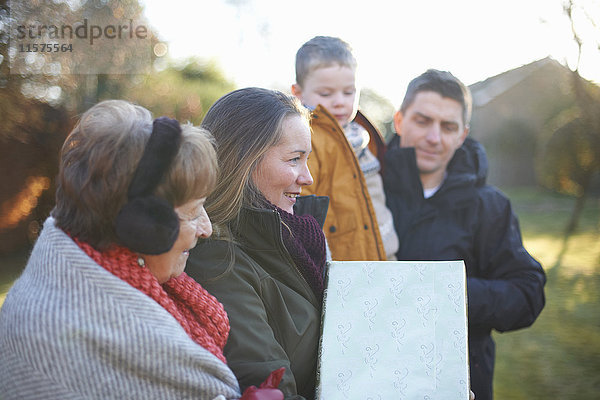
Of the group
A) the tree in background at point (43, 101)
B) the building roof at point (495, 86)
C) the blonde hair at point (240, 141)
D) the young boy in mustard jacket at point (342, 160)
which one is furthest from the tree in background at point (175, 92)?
the building roof at point (495, 86)

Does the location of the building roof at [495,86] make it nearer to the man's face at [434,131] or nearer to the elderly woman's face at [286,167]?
the man's face at [434,131]

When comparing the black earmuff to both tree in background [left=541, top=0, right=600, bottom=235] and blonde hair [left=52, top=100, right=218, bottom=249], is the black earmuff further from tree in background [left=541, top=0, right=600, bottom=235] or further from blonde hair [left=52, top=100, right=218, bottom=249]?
tree in background [left=541, top=0, right=600, bottom=235]

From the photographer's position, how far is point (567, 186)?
9906 millimetres

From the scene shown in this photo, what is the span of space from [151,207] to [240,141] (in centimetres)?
69

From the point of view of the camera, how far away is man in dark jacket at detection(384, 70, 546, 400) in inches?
120

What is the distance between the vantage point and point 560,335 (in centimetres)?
675

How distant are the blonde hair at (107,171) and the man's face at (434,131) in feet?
6.80

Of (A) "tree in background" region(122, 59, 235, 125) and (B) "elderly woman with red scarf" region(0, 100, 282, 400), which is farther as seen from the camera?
(A) "tree in background" region(122, 59, 235, 125)

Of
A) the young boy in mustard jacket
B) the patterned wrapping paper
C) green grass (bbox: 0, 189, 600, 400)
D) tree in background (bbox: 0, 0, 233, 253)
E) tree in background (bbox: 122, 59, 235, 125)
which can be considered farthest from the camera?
tree in background (bbox: 122, 59, 235, 125)

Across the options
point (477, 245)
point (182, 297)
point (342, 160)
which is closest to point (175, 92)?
point (342, 160)

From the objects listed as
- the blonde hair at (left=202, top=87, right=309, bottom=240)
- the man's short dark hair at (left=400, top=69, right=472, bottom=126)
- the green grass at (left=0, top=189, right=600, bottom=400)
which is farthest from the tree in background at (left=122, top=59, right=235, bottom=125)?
the blonde hair at (left=202, top=87, right=309, bottom=240)

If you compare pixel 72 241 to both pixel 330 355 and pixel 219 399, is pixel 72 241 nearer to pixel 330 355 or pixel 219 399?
pixel 219 399

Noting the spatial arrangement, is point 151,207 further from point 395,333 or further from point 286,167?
point 395,333

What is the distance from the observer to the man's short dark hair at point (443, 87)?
133 inches
